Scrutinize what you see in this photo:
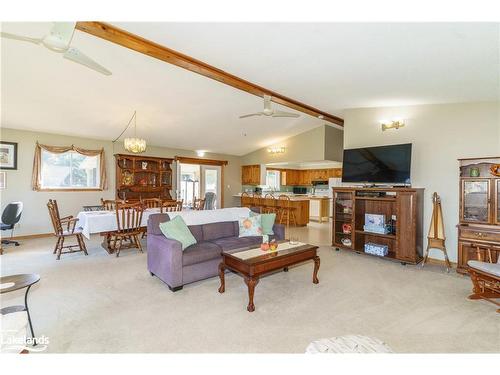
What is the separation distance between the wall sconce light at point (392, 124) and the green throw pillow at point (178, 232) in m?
4.06

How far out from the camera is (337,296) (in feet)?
9.77

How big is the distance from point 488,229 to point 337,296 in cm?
235

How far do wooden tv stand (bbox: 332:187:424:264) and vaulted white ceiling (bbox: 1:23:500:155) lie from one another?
1643 mm

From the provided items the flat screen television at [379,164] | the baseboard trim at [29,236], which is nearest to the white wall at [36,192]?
the baseboard trim at [29,236]

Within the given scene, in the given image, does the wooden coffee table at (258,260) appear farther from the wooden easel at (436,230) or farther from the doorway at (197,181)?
the doorway at (197,181)

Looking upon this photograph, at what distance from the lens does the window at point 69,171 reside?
20.1 ft

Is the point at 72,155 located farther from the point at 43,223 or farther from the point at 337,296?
the point at 337,296

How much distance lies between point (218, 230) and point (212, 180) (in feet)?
18.0

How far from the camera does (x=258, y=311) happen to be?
2.60 m

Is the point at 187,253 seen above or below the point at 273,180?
below

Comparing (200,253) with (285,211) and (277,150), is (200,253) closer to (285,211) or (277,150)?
(285,211)

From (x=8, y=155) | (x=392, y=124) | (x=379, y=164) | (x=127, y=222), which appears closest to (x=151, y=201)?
(x=127, y=222)

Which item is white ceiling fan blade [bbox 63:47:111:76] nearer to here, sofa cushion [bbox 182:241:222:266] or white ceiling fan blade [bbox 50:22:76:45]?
white ceiling fan blade [bbox 50:22:76:45]
